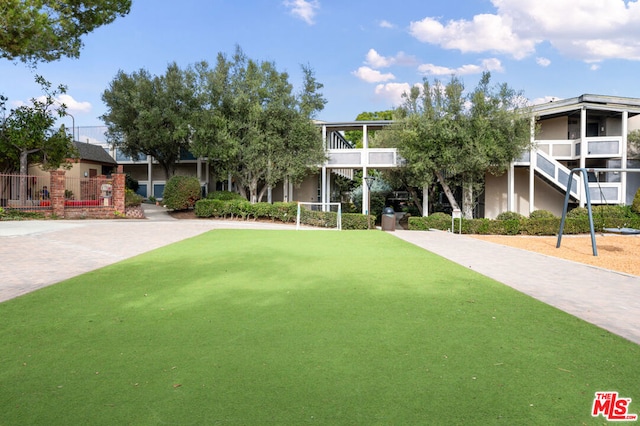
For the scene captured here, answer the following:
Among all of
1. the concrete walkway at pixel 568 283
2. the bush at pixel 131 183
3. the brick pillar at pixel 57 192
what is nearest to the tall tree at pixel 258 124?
the brick pillar at pixel 57 192

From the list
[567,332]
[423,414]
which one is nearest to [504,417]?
[423,414]

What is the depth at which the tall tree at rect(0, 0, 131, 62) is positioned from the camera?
1013cm

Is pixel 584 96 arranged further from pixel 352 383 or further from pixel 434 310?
pixel 352 383

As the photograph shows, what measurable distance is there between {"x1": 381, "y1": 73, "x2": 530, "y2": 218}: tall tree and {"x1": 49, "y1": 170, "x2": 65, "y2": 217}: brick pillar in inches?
732

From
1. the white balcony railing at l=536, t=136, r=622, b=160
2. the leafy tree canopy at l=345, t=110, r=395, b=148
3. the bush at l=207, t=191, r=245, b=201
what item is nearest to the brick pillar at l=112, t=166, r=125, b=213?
the bush at l=207, t=191, r=245, b=201

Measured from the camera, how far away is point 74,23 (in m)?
13.2

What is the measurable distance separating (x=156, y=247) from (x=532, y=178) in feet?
69.7

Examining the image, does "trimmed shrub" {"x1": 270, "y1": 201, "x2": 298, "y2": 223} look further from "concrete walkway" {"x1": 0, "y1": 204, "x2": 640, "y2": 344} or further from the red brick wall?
the red brick wall

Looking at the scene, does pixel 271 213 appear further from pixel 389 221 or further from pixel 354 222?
pixel 389 221

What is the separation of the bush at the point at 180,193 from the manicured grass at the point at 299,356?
2047 centimetres

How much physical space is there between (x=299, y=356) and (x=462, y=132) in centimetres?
2125

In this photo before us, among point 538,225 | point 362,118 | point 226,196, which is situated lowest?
point 538,225

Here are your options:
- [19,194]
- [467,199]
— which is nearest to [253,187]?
[19,194]
